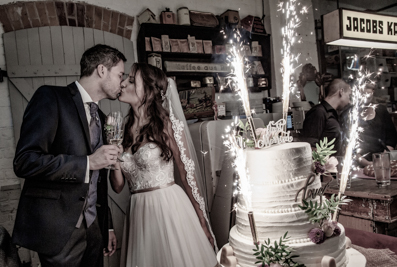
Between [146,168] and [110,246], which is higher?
[146,168]

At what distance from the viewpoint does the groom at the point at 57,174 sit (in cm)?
155

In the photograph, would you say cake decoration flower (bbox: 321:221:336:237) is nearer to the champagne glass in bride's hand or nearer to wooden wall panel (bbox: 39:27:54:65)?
the champagne glass in bride's hand

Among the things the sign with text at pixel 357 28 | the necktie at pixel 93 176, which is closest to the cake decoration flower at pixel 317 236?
the necktie at pixel 93 176

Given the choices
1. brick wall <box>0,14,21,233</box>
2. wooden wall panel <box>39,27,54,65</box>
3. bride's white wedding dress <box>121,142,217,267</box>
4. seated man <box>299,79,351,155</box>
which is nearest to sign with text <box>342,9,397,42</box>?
seated man <box>299,79,351,155</box>

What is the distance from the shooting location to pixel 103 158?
160 centimetres

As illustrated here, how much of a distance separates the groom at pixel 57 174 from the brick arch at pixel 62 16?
1992 millimetres

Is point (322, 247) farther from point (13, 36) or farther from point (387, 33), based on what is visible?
point (13, 36)

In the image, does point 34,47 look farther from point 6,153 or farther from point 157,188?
point 157,188

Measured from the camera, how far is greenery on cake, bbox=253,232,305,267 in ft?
3.28

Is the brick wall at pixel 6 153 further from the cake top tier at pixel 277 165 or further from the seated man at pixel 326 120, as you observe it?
the seated man at pixel 326 120

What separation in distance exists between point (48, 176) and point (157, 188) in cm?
84

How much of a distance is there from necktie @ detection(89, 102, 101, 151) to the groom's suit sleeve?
0.79ft

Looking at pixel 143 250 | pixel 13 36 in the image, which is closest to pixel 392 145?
pixel 143 250

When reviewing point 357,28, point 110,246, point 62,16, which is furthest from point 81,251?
point 357,28
